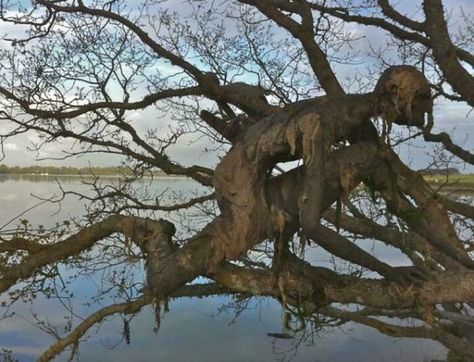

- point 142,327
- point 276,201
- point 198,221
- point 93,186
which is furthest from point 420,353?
point 276,201

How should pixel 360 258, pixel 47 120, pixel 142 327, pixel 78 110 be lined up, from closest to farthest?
pixel 360 258
pixel 78 110
pixel 47 120
pixel 142 327

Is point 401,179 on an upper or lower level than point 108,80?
lower

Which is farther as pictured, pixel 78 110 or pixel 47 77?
pixel 47 77

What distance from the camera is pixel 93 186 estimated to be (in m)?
6.61

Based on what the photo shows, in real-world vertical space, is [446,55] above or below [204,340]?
above

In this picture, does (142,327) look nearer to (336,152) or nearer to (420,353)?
(420,353)

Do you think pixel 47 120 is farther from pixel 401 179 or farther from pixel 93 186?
pixel 401 179

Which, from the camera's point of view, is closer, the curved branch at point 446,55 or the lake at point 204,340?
the curved branch at point 446,55

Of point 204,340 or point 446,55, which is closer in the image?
point 446,55

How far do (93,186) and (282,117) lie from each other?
3.80 meters

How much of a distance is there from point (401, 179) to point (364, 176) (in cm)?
47

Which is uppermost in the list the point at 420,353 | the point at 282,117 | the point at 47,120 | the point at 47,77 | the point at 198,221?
the point at 47,77

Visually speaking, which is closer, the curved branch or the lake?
the curved branch

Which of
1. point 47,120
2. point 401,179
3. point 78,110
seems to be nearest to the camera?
point 401,179
